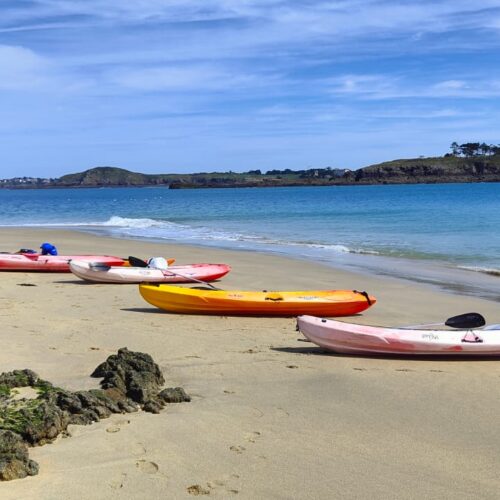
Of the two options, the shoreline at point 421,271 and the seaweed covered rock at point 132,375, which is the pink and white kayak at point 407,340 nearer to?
the seaweed covered rock at point 132,375

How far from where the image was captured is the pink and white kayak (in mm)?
7422

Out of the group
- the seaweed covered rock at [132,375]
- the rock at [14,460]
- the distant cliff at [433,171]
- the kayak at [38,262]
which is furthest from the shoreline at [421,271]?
the distant cliff at [433,171]

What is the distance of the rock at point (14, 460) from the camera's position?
400 centimetres

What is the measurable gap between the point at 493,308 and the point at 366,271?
4832 mm

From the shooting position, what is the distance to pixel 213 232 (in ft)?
95.6

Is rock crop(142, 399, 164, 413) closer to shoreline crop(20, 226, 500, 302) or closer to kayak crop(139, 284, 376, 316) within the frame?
kayak crop(139, 284, 376, 316)

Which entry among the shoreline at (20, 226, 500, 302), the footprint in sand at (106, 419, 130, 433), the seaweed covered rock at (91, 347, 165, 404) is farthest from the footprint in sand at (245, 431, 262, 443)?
the shoreline at (20, 226, 500, 302)

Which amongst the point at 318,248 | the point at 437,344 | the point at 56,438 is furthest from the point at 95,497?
the point at 318,248

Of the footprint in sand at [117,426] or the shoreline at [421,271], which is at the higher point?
the footprint in sand at [117,426]

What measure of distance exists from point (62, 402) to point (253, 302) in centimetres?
474

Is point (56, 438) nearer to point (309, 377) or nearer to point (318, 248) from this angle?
point (309, 377)

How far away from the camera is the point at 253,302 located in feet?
31.9

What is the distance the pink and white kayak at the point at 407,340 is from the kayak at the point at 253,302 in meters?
2.20

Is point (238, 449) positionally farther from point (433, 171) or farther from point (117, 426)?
point (433, 171)
